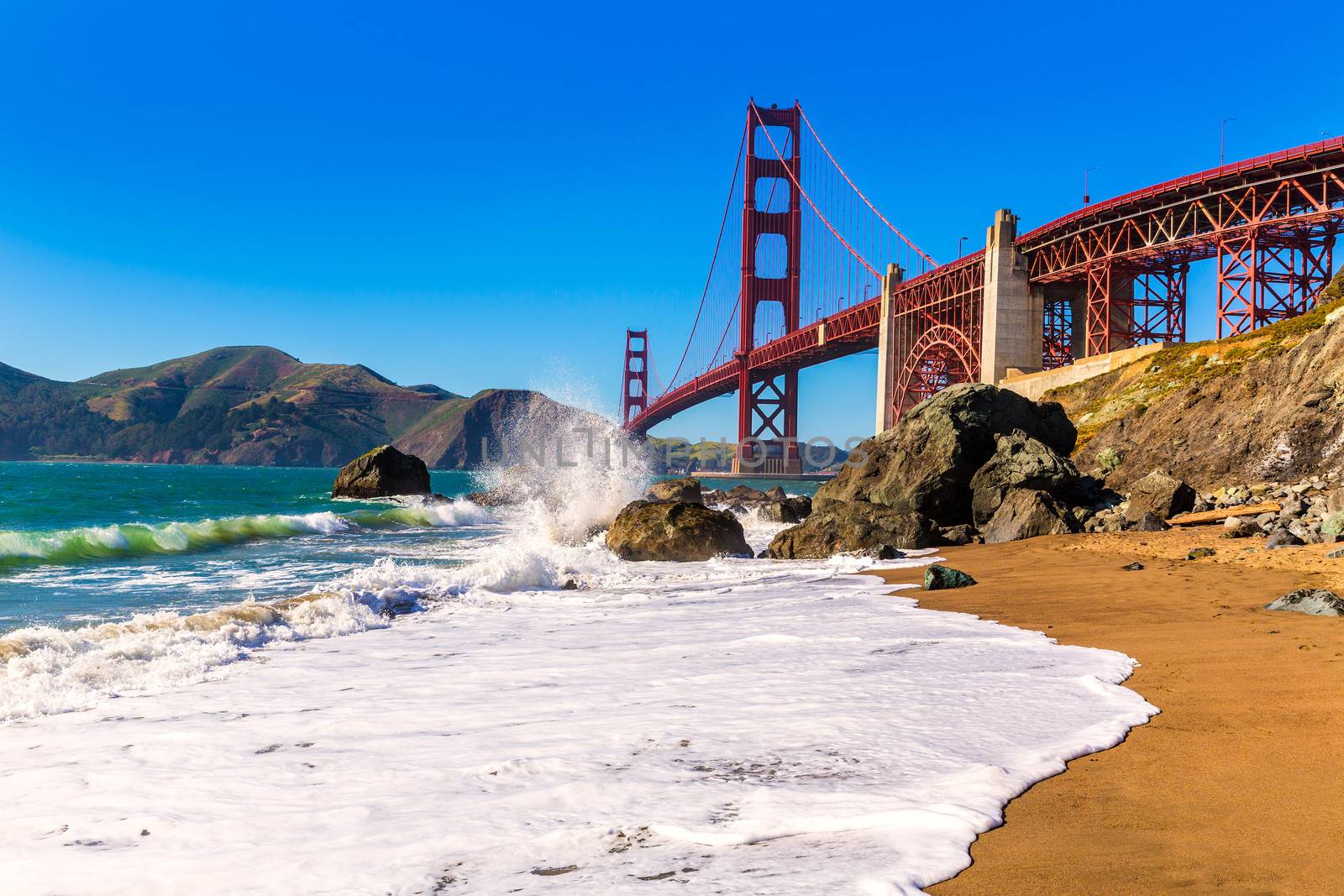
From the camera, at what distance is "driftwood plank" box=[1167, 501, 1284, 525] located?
36.2ft

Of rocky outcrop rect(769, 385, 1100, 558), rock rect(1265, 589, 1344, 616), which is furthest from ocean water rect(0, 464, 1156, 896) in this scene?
rocky outcrop rect(769, 385, 1100, 558)

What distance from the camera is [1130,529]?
1129 centimetres

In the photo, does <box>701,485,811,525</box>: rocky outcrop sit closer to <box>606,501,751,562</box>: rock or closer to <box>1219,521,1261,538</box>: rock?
<box>606,501,751,562</box>: rock

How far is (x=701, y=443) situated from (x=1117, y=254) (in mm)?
47438

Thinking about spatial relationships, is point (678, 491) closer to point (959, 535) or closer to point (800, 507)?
point (800, 507)

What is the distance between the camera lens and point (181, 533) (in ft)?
53.3

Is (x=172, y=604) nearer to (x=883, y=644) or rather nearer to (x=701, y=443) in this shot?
(x=883, y=644)

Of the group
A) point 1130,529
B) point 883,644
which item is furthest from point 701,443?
point 883,644

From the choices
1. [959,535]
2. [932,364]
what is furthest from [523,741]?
[932,364]

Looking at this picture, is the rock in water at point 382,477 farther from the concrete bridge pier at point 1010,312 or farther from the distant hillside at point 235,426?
the distant hillside at point 235,426

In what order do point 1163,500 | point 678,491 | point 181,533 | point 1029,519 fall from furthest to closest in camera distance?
point 678,491, point 181,533, point 1029,519, point 1163,500

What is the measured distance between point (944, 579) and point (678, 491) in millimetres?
14115

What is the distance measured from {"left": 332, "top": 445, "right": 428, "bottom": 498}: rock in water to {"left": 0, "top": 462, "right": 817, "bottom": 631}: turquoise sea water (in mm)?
2954

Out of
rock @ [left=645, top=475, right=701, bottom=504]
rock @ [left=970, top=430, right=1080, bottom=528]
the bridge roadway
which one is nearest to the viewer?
Result: rock @ [left=970, top=430, right=1080, bottom=528]
